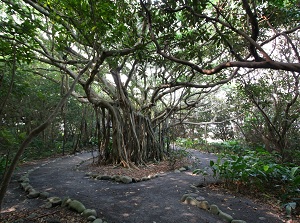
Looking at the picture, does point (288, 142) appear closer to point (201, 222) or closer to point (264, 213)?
point (264, 213)

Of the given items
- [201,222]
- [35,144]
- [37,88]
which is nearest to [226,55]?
[201,222]

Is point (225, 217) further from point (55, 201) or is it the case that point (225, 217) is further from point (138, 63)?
point (138, 63)

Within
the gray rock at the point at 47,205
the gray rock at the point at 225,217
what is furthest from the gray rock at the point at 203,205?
the gray rock at the point at 47,205

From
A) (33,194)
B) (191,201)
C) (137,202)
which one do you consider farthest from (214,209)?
(33,194)

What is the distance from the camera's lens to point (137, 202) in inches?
145

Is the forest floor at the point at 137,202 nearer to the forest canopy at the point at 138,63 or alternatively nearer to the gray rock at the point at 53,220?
the gray rock at the point at 53,220

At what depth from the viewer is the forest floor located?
305cm

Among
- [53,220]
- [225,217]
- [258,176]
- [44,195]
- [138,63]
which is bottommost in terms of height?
[225,217]

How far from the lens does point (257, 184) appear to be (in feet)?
14.0

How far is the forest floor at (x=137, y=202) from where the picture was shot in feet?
10.0

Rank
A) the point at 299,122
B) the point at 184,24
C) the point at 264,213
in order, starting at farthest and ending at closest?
the point at 299,122
the point at 184,24
the point at 264,213

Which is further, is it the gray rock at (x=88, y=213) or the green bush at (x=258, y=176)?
the green bush at (x=258, y=176)

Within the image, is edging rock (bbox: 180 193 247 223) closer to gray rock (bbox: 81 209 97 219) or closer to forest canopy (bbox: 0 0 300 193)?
gray rock (bbox: 81 209 97 219)

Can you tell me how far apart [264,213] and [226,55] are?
5.62m
